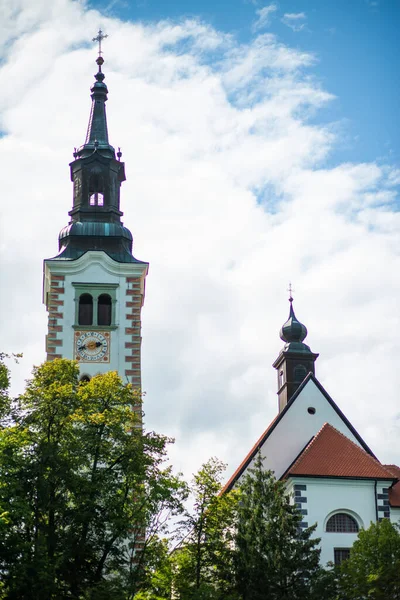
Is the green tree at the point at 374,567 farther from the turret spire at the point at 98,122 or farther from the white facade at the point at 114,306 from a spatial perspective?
the turret spire at the point at 98,122

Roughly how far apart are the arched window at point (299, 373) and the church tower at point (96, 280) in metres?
7.95

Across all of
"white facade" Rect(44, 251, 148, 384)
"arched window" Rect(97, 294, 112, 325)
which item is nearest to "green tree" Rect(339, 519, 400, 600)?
"white facade" Rect(44, 251, 148, 384)

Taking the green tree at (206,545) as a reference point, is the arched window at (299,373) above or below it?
above

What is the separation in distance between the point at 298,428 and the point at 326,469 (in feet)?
13.8

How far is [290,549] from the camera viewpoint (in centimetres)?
3512

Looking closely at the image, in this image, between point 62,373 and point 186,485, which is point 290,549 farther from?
point 62,373

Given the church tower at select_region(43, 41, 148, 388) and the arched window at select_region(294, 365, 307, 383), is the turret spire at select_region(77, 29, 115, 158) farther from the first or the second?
the arched window at select_region(294, 365, 307, 383)

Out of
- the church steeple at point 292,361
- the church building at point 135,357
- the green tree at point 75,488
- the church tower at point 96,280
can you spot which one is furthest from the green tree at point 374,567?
the church steeple at point 292,361

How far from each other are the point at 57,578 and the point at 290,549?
7862 millimetres

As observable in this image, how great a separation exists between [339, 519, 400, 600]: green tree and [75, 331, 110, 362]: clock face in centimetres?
1292

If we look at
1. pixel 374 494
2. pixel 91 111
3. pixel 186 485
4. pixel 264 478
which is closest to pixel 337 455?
pixel 374 494

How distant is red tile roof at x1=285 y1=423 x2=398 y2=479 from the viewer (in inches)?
1642

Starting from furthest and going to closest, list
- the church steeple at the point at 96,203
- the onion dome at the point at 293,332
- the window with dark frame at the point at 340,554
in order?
1. the onion dome at the point at 293,332
2. the church steeple at the point at 96,203
3. the window with dark frame at the point at 340,554

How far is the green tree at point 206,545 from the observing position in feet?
111
